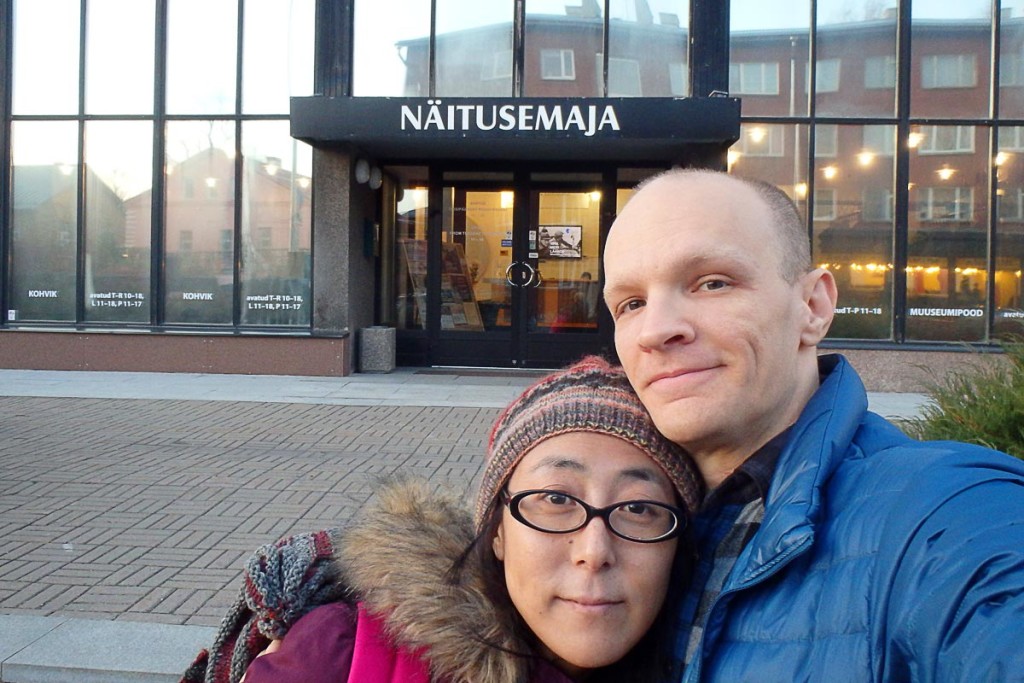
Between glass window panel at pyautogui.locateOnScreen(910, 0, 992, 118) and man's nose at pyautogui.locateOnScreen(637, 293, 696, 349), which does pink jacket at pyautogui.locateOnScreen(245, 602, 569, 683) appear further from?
glass window panel at pyautogui.locateOnScreen(910, 0, 992, 118)

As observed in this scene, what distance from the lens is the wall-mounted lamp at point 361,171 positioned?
12.5 m

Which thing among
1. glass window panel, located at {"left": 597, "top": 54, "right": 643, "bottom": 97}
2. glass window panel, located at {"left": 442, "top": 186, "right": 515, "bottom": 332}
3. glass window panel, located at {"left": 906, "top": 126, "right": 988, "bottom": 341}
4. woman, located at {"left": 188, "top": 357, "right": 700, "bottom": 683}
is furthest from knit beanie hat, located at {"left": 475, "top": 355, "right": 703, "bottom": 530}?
glass window panel, located at {"left": 442, "top": 186, "right": 515, "bottom": 332}

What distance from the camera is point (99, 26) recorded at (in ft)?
42.8

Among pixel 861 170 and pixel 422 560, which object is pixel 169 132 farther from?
pixel 422 560

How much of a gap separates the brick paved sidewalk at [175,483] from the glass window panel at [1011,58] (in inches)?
A: 324

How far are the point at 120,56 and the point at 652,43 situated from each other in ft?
25.3

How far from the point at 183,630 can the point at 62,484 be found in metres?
3.27

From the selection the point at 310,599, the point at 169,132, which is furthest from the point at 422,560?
the point at 169,132

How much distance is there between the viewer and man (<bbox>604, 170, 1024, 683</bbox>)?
1.07 m

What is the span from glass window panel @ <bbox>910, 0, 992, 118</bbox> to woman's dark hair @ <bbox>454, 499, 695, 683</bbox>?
12.2 meters

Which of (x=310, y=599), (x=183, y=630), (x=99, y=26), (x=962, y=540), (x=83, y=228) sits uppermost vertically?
(x=99, y=26)

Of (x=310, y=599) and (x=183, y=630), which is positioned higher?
(x=310, y=599)

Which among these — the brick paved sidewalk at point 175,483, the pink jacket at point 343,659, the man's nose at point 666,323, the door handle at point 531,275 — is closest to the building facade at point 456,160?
the door handle at point 531,275

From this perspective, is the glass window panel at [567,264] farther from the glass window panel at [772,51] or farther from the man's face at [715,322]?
the man's face at [715,322]
